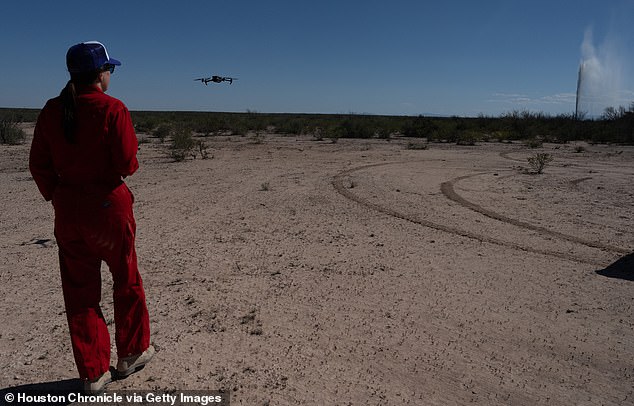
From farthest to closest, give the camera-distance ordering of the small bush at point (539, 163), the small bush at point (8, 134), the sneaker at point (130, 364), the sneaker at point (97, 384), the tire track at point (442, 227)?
the small bush at point (8, 134)
the small bush at point (539, 163)
the tire track at point (442, 227)
the sneaker at point (130, 364)
the sneaker at point (97, 384)

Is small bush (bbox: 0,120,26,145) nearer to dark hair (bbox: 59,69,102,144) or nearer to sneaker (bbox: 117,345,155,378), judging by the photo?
sneaker (bbox: 117,345,155,378)

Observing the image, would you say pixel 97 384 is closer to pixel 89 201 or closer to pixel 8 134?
pixel 89 201

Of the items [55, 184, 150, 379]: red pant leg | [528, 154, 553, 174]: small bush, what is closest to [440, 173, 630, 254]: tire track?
[528, 154, 553, 174]: small bush

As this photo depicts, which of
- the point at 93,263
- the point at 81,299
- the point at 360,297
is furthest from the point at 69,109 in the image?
the point at 360,297

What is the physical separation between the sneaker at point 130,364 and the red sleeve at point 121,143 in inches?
47.2

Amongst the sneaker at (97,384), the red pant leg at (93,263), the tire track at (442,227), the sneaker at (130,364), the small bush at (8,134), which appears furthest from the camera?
the small bush at (8,134)

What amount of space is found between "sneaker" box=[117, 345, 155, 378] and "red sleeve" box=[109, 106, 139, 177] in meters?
1.20

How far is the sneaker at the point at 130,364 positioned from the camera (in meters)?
3.15

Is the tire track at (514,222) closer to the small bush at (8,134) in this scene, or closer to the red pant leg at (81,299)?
the red pant leg at (81,299)

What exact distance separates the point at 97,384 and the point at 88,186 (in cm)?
117

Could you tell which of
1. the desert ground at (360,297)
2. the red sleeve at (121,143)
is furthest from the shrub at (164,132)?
the red sleeve at (121,143)

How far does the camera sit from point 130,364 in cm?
317

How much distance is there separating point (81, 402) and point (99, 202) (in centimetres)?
122

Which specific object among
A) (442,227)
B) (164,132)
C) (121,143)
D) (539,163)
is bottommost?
(442,227)
